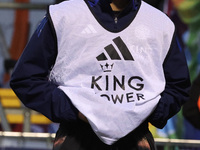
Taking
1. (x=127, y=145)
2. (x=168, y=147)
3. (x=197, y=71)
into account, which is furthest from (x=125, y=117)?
(x=197, y=71)

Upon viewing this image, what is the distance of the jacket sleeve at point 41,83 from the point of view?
2.45 metres

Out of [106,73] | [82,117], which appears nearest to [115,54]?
[106,73]

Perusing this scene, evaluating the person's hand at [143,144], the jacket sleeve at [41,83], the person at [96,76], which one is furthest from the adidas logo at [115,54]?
the person's hand at [143,144]

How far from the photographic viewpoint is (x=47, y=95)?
2.47 metres

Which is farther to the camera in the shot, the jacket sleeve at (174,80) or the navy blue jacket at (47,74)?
the jacket sleeve at (174,80)

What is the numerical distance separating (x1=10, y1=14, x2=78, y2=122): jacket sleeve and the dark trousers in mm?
61

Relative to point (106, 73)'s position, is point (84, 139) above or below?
below

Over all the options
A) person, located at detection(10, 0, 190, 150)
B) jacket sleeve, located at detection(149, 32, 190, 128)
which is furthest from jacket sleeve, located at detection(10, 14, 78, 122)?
jacket sleeve, located at detection(149, 32, 190, 128)

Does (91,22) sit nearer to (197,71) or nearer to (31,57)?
(31,57)

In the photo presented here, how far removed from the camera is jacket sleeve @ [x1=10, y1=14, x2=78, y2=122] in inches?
96.4

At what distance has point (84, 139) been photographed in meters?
2.45

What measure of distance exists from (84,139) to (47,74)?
316 millimetres

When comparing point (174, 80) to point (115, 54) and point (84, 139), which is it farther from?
point (84, 139)

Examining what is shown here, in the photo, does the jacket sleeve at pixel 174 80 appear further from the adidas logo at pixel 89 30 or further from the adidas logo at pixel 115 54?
the adidas logo at pixel 89 30
